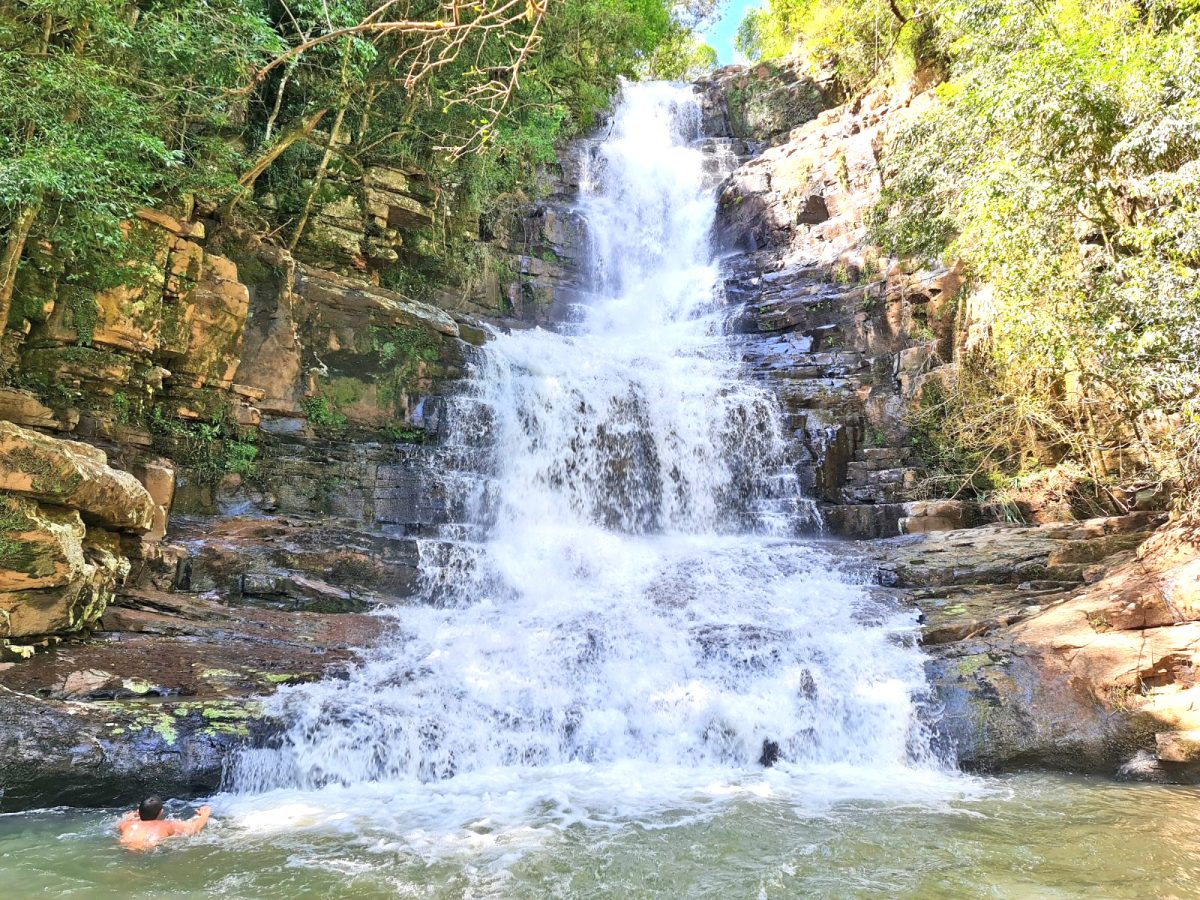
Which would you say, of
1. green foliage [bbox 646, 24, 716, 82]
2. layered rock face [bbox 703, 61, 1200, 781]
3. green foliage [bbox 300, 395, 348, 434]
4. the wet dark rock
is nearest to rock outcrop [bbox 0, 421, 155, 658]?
green foliage [bbox 300, 395, 348, 434]

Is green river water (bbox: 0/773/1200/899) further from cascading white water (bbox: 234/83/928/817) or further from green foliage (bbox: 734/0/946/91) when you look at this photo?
green foliage (bbox: 734/0/946/91)

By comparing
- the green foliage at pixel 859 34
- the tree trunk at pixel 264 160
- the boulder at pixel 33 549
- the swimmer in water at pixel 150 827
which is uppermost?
the green foliage at pixel 859 34

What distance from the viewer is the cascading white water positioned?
6879mm

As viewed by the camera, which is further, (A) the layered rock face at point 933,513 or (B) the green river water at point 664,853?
(A) the layered rock face at point 933,513

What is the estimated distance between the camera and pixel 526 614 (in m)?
9.89

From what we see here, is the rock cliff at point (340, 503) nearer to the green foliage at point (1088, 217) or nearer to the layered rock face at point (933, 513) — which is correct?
the layered rock face at point (933, 513)

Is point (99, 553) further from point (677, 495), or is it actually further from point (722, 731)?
point (677, 495)

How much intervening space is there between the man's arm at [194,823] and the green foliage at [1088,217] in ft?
33.3

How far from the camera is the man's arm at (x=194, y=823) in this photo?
5.02 m

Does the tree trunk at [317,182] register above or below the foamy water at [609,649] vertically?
above

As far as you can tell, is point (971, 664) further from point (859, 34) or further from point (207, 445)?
point (859, 34)

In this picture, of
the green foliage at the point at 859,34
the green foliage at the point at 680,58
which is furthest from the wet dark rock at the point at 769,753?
the green foliage at the point at 680,58

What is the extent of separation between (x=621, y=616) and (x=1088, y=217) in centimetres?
880

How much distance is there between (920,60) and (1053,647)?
16941mm
